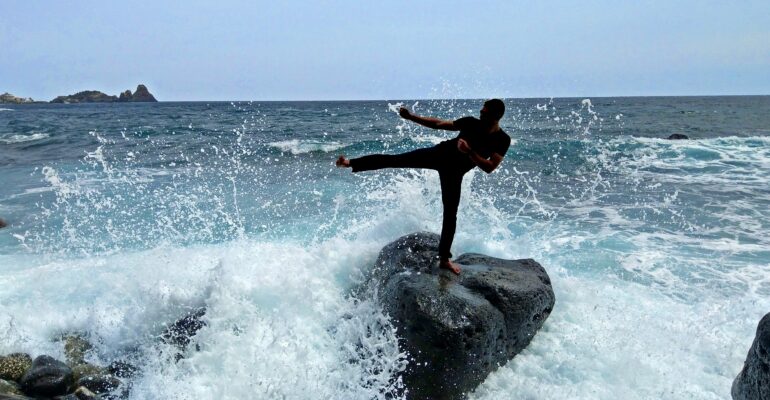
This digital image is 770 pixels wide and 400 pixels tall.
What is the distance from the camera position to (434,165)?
549 cm

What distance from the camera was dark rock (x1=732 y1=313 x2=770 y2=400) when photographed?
11.5ft

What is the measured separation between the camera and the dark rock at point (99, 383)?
17.3ft

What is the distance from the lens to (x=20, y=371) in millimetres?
5449

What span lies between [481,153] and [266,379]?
9.80 ft

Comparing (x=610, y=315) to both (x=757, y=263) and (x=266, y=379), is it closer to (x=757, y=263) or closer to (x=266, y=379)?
(x=757, y=263)

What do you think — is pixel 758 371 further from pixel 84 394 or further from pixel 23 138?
pixel 23 138

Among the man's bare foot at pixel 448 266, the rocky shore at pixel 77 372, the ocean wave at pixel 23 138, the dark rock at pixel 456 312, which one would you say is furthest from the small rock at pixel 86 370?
the ocean wave at pixel 23 138

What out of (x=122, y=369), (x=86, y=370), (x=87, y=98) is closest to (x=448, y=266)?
(x=122, y=369)

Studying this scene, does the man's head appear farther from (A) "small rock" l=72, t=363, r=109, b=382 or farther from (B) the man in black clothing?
(A) "small rock" l=72, t=363, r=109, b=382

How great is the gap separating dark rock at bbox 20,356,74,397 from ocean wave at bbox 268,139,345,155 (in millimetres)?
17653

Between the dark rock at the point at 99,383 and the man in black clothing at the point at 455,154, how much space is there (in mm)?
3111

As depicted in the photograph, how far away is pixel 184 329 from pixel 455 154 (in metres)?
3.51

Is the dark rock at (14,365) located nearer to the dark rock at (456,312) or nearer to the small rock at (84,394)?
the small rock at (84,394)

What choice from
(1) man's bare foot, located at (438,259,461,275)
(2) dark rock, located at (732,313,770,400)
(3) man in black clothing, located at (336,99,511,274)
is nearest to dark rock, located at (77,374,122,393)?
(3) man in black clothing, located at (336,99,511,274)
